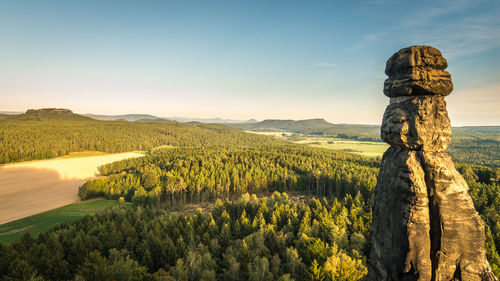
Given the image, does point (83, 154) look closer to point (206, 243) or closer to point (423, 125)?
point (206, 243)

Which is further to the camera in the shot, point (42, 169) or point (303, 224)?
point (42, 169)

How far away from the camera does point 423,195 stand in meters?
10.0

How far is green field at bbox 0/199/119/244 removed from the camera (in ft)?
164

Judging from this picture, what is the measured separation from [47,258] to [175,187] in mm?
58252

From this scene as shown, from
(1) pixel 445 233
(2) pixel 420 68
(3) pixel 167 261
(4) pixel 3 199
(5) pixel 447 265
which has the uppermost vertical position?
(2) pixel 420 68

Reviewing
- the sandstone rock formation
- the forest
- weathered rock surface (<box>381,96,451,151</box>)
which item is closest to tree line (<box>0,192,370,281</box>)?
the forest

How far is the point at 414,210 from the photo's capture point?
1000cm

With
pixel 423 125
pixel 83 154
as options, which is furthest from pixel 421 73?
pixel 83 154

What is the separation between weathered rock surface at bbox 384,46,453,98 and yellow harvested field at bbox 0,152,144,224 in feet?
322

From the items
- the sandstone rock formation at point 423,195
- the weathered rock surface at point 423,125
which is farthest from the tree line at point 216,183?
the weathered rock surface at point 423,125

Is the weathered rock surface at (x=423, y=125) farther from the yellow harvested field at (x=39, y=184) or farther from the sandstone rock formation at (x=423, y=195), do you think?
Answer: the yellow harvested field at (x=39, y=184)

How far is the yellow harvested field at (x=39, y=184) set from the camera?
72.4 meters

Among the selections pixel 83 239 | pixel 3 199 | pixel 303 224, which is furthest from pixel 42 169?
pixel 303 224

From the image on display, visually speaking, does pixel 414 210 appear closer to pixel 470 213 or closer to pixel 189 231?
pixel 470 213
